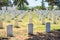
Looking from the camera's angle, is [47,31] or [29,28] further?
[47,31]

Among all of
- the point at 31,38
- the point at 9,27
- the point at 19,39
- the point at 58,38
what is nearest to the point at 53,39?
the point at 58,38

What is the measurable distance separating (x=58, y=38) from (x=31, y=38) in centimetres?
167

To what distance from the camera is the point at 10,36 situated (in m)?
11.4

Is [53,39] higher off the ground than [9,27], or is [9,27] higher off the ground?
[9,27]

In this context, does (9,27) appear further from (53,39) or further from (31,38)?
(53,39)

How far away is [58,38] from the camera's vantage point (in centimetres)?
1133

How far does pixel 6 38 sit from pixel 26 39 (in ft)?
3.74

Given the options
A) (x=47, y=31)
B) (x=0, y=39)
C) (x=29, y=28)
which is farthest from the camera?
(x=47, y=31)

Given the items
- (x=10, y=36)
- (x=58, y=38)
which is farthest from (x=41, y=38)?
(x=10, y=36)

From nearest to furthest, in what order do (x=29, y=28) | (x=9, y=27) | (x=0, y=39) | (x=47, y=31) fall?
(x=0, y=39) < (x=9, y=27) < (x=29, y=28) < (x=47, y=31)

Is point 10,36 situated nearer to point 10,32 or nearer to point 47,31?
point 10,32

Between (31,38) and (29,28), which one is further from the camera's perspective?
(29,28)

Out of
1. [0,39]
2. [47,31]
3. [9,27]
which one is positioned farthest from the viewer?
[47,31]

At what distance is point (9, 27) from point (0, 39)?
42.6 inches
